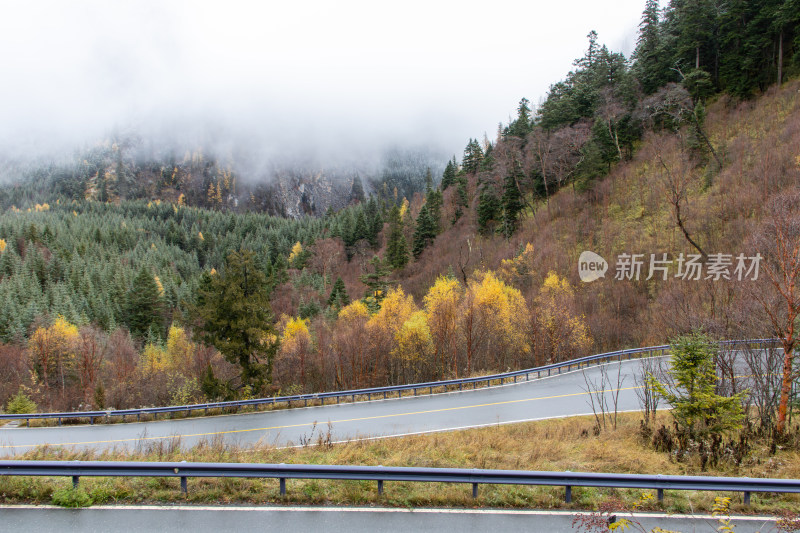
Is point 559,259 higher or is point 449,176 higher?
point 449,176

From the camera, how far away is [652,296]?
3425 centimetres

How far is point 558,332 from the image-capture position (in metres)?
33.6

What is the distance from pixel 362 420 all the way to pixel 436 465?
8.67m

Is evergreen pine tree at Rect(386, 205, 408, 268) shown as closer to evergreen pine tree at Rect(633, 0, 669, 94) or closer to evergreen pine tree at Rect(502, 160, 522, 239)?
evergreen pine tree at Rect(502, 160, 522, 239)

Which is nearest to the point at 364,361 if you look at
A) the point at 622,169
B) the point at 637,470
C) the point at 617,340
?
the point at 617,340

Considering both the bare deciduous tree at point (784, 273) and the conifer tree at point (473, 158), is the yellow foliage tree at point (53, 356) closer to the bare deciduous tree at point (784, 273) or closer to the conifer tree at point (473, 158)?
the bare deciduous tree at point (784, 273)

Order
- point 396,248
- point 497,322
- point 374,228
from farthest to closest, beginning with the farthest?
1. point 374,228
2. point 396,248
3. point 497,322

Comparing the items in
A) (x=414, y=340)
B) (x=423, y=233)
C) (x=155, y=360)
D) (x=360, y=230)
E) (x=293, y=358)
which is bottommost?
(x=155, y=360)

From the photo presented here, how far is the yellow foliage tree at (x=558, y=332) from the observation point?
33.2m

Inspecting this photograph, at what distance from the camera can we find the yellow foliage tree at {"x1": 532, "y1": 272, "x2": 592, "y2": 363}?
109 feet

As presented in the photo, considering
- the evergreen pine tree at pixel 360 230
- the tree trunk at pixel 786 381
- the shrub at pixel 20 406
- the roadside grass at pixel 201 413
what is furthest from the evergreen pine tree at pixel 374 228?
the tree trunk at pixel 786 381

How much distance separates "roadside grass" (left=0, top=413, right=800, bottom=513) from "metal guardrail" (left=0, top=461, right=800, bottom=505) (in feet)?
0.92

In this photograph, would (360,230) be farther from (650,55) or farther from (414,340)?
(650,55)

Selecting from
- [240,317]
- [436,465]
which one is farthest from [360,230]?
[436,465]
